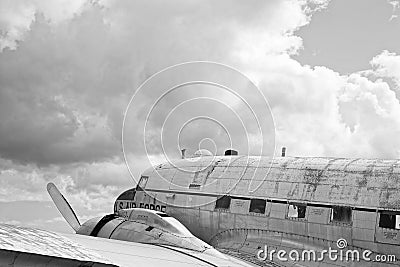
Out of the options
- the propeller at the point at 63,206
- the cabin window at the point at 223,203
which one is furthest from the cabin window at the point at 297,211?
the propeller at the point at 63,206

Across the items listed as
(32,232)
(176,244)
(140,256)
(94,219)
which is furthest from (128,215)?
(32,232)

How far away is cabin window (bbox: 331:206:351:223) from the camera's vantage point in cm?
1230

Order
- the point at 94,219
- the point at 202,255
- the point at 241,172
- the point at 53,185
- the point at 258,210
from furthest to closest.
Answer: the point at 53,185
the point at 241,172
the point at 258,210
the point at 94,219
the point at 202,255

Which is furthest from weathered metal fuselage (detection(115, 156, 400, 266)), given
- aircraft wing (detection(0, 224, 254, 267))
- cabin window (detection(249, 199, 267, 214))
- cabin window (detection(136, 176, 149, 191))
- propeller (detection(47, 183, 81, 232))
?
aircraft wing (detection(0, 224, 254, 267))

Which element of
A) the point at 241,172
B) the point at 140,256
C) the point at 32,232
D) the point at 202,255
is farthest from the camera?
the point at 241,172

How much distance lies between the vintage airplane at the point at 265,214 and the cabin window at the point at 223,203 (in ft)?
0.09

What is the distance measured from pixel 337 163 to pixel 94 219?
6.36 meters

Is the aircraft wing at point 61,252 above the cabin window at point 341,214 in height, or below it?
below

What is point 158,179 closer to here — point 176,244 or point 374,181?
point 176,244

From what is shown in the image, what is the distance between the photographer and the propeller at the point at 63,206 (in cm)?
1541

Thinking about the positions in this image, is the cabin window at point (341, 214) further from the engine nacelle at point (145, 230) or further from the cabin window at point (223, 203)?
the engine nacelle at point (145, 230)

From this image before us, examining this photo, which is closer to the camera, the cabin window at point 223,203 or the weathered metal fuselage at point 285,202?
the weathered metal fuselage at point 285,202

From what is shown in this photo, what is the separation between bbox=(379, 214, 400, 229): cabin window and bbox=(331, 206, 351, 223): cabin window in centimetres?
76

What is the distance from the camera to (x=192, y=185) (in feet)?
51.9
